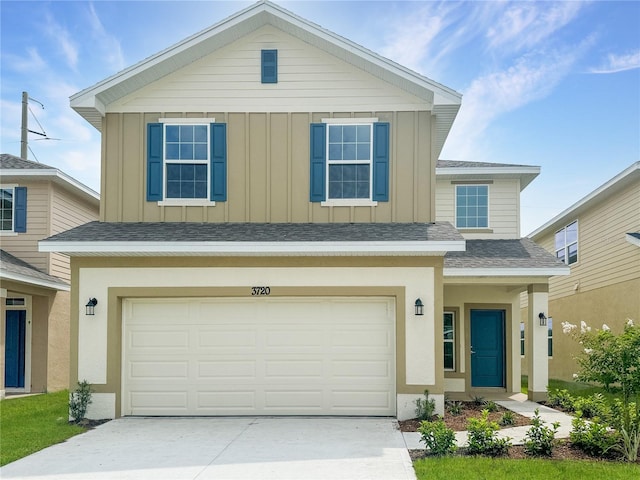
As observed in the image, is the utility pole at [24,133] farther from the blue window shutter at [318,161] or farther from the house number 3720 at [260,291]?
the house number 3720 at [260,291]

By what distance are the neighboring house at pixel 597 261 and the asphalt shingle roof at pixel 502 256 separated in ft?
7.42

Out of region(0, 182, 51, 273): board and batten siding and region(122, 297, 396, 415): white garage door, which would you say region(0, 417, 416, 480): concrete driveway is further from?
region(0, 182, 51, 273): board and batten siding

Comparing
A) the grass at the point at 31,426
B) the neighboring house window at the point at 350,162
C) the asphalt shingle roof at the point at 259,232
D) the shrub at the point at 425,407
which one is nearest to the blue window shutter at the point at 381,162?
the neighboring house window at the point at 350,162

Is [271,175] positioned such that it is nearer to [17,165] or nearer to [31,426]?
[31,426]

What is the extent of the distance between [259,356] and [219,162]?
12.1ft

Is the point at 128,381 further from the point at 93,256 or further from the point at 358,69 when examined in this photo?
the point at 358,69

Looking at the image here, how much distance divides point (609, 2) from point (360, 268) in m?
8.46

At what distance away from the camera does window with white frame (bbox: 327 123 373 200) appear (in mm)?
12000

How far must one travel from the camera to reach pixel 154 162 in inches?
475

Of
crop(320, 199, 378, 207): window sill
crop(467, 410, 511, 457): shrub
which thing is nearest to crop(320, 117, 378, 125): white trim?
crop(320, 199, 378, 207): window sill

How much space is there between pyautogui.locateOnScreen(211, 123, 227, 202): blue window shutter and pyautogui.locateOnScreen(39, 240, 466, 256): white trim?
4.86ft

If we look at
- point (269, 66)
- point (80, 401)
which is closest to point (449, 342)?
point (269, 66)

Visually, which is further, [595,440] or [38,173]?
[38,173]

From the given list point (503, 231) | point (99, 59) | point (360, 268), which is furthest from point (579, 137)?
point (99, 59)
